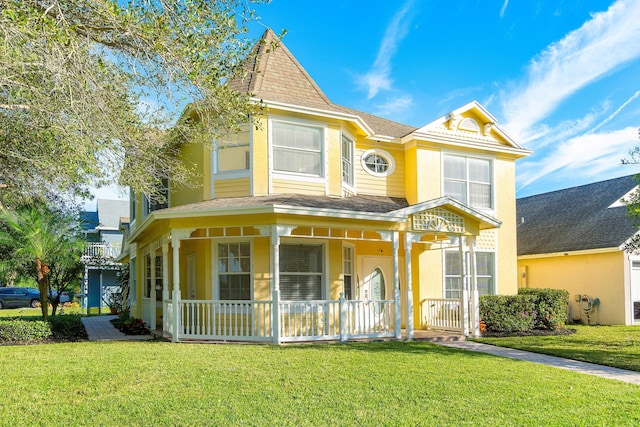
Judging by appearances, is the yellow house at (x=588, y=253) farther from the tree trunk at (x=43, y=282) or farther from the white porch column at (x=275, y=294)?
the tree trunk at (x=43, y=282)

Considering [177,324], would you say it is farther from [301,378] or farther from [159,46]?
[159,46]

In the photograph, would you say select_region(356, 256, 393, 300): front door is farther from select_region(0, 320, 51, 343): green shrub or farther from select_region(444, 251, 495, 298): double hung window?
select_region(0, 320, 51, 343): green shrub

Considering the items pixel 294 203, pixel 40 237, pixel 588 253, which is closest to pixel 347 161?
pixel 294 203

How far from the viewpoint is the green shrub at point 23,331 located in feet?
43.1

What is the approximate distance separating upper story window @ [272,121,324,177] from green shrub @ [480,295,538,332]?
19.5 feet

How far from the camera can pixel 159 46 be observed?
7203 millimetres

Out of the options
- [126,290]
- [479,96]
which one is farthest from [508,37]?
[126,290]

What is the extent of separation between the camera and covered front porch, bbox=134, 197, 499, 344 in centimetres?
1229

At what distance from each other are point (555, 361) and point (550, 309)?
18.9 feet

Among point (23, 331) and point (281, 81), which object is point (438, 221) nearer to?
point (281, 81)

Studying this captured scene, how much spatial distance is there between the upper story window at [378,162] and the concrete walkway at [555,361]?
569 centimetres

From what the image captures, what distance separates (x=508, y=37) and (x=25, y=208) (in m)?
15.5

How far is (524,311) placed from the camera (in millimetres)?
15297

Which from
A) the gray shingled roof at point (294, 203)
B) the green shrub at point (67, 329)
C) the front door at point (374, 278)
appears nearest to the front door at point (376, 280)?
the front door at point (374, 278)
